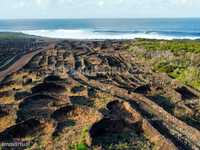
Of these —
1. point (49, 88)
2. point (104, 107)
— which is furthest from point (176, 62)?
point (104, 107)

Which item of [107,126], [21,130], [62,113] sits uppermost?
[107,126]

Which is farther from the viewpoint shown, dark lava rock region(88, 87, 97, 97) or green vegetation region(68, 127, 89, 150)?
dark lava rock region(88, 87, 97, 97)

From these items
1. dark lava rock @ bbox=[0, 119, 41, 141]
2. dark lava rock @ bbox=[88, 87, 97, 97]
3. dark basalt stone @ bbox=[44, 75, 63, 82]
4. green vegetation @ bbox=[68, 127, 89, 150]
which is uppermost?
green vegetation @ bbox=[68, 127, 89, 150]

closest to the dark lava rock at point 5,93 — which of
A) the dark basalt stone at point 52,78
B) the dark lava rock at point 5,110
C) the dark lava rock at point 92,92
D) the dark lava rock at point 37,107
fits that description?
the dark lava rock at point 37,107

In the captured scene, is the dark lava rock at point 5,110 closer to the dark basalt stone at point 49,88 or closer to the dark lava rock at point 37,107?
the dark lava rock at point 37,107

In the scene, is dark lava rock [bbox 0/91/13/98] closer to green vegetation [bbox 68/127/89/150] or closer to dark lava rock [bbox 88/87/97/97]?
dark lava rock [bbox 88/87/97/97]

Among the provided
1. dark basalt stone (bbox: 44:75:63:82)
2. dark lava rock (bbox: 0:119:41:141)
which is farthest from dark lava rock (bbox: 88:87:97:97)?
dark lava rock (bbox: 0:119:41:141)

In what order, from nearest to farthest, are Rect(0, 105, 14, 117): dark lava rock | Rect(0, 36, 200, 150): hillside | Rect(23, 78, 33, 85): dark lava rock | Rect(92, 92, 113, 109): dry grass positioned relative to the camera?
1. Rect(0, 36, 200, 150): hillside
2. Rect(0, 105, 14, 117): dark lava rock
3. Rect(92, 92, 113, 109): dry grass
4. Rect(23, 78, 33, 85): dark lava rock

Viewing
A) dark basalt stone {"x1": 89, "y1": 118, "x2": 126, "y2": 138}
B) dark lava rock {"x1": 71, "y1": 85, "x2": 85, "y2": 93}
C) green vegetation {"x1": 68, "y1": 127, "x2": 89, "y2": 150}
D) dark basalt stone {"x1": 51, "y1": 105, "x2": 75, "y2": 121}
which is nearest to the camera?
green vegetation {"x1": 68, "y1": 127, "x2": 89, "y2": 150}

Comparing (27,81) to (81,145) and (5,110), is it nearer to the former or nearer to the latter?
(5,110)
